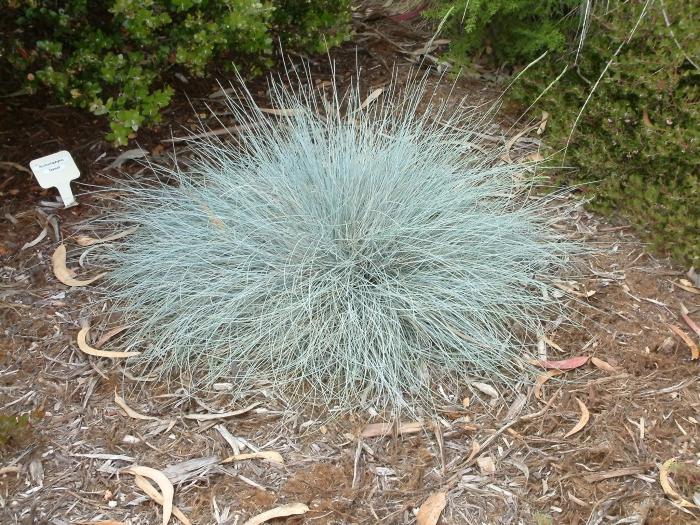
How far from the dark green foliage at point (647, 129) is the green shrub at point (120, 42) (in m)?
1.66

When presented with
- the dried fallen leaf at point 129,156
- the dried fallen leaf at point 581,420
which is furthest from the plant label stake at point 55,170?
the dried fallen leaf at point 581,420

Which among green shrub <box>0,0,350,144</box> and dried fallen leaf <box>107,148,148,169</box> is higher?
green shrub <box>0,0,350,144</box>

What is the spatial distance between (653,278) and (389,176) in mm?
1271

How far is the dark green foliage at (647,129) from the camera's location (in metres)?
3.30

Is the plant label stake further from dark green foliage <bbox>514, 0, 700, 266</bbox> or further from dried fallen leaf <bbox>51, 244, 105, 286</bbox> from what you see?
dark green foliage <bbox>514, 0, 700, 266</bbox>

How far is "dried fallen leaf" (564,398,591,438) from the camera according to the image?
263cm

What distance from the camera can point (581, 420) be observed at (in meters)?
2.66

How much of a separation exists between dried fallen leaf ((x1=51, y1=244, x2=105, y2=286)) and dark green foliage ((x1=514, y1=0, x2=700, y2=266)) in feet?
7.82

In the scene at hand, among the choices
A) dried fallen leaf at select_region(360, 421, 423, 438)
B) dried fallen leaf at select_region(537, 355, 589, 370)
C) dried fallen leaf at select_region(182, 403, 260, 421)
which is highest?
dried fallen leaf at select_region(182, 403, 260, 421)

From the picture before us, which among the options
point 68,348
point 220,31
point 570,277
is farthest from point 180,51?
point 570,277

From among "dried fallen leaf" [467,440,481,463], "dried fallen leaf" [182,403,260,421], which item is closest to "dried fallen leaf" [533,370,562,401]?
"dried fallen leaf" [467,440,481,463]

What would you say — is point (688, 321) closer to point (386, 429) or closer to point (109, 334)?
point (386, 429)

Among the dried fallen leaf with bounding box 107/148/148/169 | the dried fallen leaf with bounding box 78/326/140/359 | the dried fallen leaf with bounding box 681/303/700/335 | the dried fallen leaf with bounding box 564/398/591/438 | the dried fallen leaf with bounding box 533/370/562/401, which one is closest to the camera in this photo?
the dried fallen leaf with bounding box 564/398/591/438

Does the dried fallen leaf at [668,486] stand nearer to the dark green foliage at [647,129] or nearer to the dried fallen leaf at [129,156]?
the dark green foliage at [647,129]
